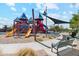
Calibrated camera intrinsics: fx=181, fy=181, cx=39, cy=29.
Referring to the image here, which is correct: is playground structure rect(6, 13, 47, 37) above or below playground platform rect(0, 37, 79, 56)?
above

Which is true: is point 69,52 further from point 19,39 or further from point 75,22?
point 19,39

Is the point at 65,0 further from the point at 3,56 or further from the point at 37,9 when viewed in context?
the point at 3,56

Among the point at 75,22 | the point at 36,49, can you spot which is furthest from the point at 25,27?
the point at 75,22

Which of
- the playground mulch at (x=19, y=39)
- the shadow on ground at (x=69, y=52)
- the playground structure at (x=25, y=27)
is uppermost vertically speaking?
the playground structure at (x=25, y=27)

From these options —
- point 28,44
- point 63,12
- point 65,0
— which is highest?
point 65,0

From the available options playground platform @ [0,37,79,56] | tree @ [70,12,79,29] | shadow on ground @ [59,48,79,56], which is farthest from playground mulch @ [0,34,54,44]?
tree @ [70,12,79,29]

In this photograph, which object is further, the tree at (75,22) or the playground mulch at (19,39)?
the playground mulch at (19,39)

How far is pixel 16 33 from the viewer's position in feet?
9.95

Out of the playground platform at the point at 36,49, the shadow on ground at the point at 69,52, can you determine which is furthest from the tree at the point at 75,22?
the shadow on ground at the point at 69,52

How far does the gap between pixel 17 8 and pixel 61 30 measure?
823mm

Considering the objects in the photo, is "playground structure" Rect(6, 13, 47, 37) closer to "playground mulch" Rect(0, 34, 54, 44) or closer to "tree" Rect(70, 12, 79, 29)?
"playground mulch" Rect(0, 34, 54, 44)

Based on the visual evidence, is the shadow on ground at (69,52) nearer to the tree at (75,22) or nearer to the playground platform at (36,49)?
the playground platform at (36,49)

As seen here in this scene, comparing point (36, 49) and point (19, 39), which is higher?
point (19, 39)

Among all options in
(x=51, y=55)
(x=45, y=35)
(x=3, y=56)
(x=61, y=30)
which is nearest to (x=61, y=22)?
(x=61, y=30)
